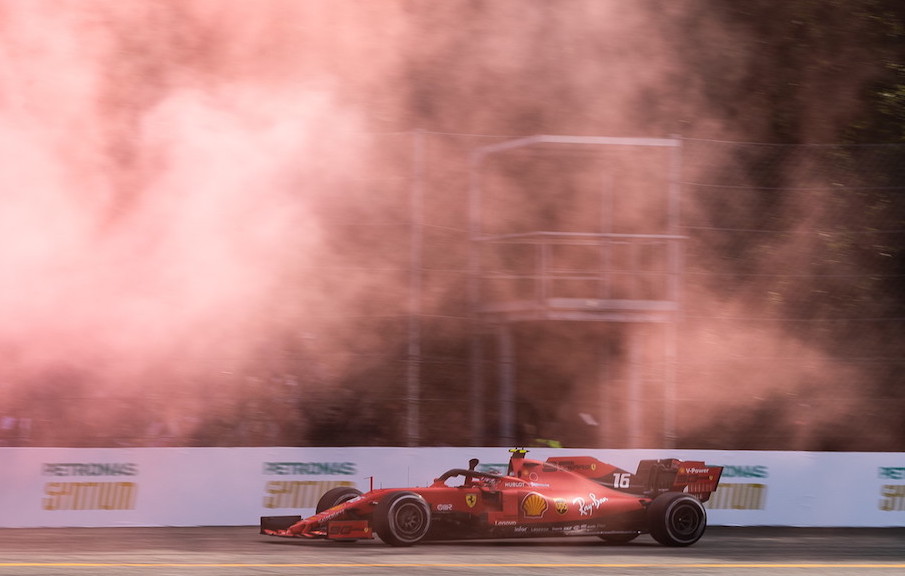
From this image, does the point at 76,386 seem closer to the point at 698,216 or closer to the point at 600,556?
the point at 600,556

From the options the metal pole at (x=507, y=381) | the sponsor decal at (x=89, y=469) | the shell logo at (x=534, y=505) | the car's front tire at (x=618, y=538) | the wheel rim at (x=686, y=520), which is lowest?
the car's front tire at (x=618, y=538)

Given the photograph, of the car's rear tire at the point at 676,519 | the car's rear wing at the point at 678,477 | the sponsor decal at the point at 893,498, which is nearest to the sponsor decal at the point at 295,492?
the car's rear wing at the point at 678,477

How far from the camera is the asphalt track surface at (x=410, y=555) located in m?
9.48

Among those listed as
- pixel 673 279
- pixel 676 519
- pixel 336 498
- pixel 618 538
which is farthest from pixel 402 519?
pixel 673 279

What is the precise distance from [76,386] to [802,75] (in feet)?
37.9

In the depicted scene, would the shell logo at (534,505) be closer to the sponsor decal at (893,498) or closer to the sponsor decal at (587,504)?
the sponsor decal at (587,504)

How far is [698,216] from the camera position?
1706cm

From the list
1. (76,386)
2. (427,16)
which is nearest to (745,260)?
(427,16)

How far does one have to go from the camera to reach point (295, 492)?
13.9 m

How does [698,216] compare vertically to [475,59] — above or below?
below

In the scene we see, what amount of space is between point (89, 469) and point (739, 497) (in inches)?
286

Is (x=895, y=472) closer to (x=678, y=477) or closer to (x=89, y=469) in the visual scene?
(x=678, y=477)

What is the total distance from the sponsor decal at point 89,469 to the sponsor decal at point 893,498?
8.56 meters

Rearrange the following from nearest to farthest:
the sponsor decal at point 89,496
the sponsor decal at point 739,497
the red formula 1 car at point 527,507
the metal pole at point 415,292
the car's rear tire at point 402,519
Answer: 1. the car's rear tire at point 402,519
2. the red formula 1 car at point 527,507
3. the sponsor decal at point 89,496
4. the sponsor decal at point 739,497
5. the metal pole at point 415,292
